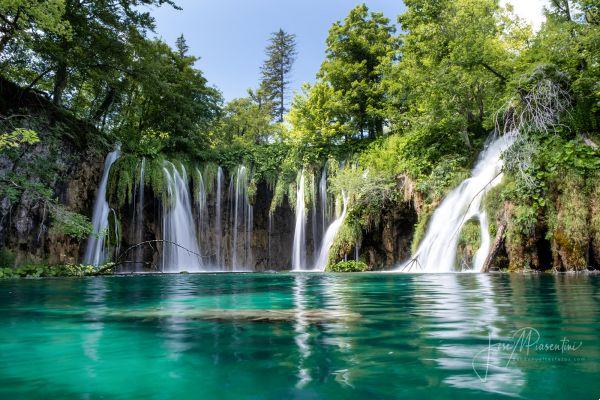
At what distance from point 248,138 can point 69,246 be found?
Answer: 20.3 m

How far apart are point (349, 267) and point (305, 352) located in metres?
14.4

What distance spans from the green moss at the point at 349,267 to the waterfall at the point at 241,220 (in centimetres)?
683

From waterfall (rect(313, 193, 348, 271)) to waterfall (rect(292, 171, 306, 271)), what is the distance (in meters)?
1.13

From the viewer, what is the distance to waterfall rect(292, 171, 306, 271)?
21547 millimetres

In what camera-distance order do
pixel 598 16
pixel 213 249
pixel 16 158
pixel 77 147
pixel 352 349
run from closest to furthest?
pixel 352 349
pixel 598 16
pixel 16 158
pixel 77 147
pixel 213 249

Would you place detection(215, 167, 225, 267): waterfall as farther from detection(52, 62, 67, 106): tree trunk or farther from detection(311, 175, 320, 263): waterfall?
detection(52, 62, 67, 106): tree trunk

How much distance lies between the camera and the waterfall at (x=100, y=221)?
1764 centimetres

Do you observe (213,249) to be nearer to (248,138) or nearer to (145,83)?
(145,83)

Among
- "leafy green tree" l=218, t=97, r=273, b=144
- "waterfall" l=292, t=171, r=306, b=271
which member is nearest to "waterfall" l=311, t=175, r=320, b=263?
"waterfall" l=292, t=171, r=306, b=271

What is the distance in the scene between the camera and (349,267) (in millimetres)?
16688

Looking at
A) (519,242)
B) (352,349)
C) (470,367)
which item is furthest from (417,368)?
(519,242)

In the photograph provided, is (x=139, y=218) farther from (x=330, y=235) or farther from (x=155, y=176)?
(x=330, y=235)

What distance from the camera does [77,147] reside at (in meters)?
18.1

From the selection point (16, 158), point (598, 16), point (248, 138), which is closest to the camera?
point (598, 16)
